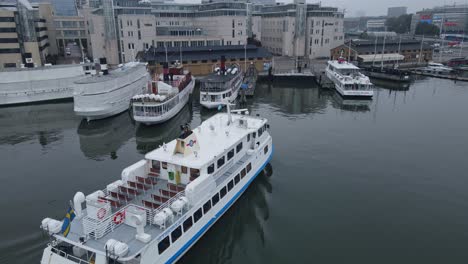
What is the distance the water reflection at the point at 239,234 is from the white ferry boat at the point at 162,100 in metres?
23.3

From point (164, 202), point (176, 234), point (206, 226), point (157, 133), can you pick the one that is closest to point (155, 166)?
point (164, 202)

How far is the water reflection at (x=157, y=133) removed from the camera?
41562 millimetres

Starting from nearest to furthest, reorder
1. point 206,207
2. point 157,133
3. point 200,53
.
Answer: point 206,207
point 157,133
point 200,53

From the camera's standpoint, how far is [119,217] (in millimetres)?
18875

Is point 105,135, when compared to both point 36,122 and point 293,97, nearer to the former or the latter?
point 36,122

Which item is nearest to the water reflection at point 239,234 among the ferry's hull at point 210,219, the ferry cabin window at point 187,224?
the ferry's hull at point 210,219

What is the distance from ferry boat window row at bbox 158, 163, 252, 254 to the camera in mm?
18503

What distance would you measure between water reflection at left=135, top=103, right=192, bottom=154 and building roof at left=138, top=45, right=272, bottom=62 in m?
30.5

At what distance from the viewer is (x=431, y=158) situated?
3541 cm

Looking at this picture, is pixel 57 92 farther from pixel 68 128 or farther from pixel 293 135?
pixel 293 135

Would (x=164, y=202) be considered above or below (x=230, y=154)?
below

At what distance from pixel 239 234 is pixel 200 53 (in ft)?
219

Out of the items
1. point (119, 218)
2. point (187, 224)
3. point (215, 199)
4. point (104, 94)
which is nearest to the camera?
point (119, 218)

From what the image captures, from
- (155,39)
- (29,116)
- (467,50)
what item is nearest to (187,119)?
(29,116)
